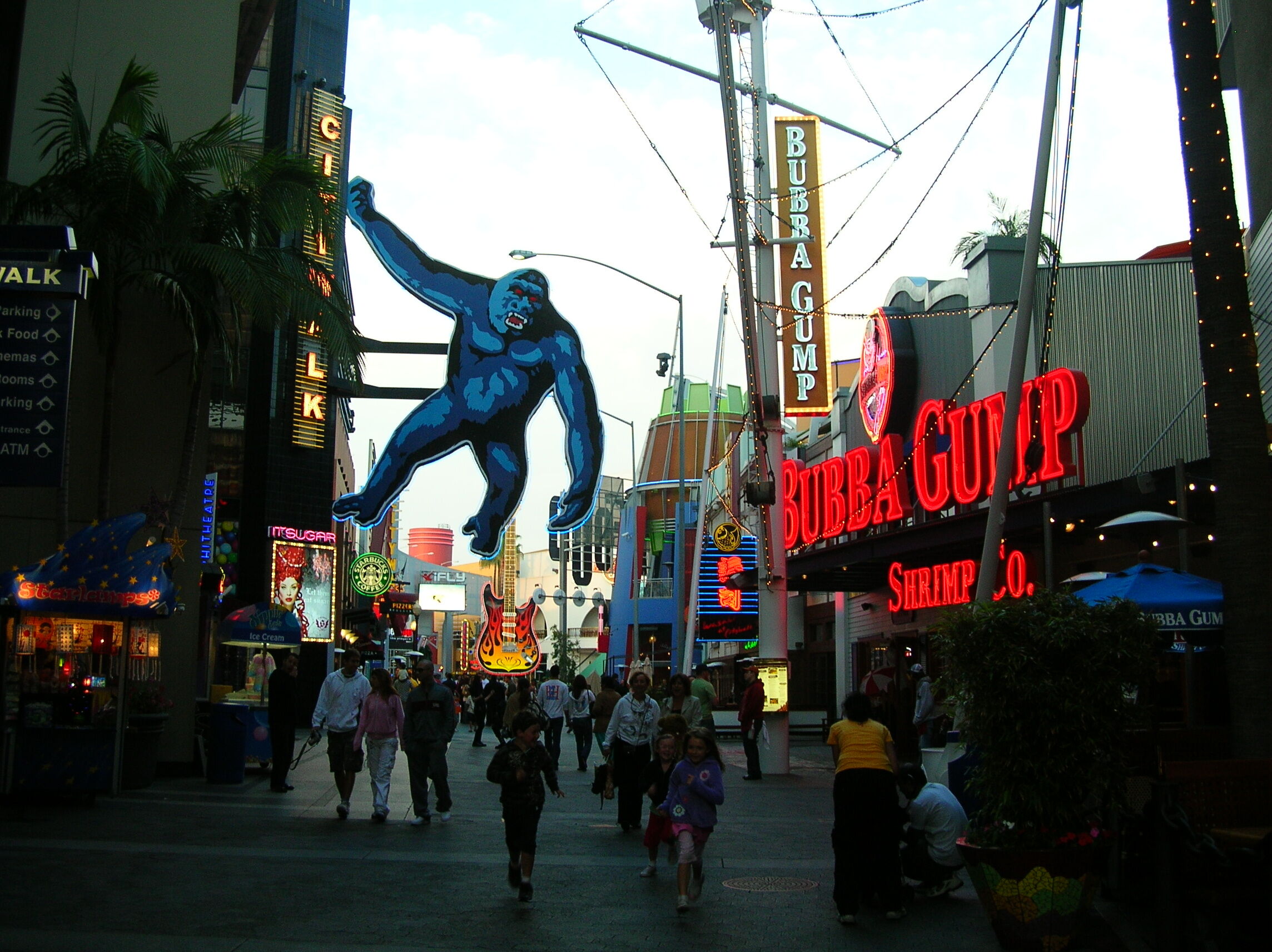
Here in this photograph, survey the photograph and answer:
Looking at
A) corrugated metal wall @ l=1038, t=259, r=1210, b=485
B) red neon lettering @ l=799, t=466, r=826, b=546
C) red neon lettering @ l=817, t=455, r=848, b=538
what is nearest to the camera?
corrugated metal wall @ l=1038, t=259, r=1210, b=485

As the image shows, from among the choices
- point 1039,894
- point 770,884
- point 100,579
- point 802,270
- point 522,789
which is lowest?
point 770,884

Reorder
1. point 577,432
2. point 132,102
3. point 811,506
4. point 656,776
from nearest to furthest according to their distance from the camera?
1. point 656,776
2. point 132,102
3. point 577,432
4. point 811,506

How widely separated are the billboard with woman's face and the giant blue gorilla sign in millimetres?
10234

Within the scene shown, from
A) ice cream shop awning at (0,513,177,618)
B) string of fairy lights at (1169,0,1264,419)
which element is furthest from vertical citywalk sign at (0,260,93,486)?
string of fairy lights at (1169,0,1264,419)

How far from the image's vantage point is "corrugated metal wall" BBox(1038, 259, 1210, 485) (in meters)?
22.1

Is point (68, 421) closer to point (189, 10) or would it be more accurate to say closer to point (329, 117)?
point (189, 10)

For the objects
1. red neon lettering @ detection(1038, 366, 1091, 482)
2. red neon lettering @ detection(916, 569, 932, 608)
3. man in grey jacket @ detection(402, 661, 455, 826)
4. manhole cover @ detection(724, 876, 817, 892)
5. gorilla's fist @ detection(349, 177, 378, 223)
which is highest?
gorilla's fist @ detection(349, 177, 378, 223)

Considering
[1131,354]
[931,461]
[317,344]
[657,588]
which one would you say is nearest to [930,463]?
[931,461]

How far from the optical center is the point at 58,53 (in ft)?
57.3

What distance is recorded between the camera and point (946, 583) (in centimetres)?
2550

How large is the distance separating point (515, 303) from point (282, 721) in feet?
31.2

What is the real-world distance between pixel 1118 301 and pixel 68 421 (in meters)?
17.6

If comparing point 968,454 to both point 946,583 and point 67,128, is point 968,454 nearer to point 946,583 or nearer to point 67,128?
point 946,583

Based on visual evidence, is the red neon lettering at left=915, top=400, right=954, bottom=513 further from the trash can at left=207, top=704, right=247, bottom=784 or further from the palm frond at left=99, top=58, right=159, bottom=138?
the palm frond at left=99, top=58, right=159, bottom=138
